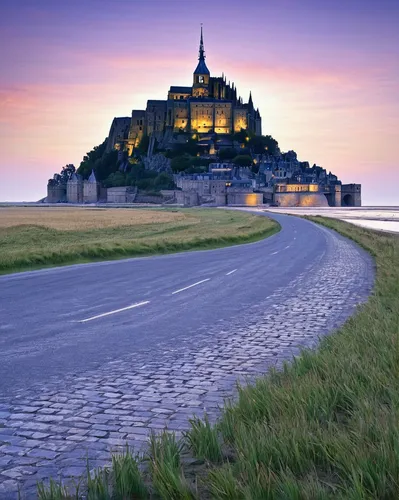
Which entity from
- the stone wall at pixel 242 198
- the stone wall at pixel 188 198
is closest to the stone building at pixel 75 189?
the stone wall at pixel 188 198

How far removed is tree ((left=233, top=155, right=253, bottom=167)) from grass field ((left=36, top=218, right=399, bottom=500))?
158 m

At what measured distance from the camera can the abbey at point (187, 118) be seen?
170m

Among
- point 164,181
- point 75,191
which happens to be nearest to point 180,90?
point 164,181

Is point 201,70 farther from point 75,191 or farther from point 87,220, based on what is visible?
point 87,220

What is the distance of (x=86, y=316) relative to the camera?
35.7 ft

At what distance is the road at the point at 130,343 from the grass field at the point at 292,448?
0.62 m

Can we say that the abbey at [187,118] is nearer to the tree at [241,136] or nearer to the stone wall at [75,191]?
the tree at [241,136]

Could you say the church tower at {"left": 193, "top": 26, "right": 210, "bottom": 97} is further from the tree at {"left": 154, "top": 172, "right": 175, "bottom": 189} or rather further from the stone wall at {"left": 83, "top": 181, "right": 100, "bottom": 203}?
the stone wall at {"left": 83, "top": 181, "right": 100, "bottom": 203}

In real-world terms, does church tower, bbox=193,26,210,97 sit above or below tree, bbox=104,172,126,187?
above

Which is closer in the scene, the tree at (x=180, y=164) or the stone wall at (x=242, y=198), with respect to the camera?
the stone wall at (x=242, y=198)

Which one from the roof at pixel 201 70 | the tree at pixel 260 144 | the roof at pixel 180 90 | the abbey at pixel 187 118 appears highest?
the roof at pixel 201 70

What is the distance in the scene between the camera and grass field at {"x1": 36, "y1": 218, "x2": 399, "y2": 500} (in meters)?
3.47

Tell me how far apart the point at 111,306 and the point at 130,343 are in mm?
3396

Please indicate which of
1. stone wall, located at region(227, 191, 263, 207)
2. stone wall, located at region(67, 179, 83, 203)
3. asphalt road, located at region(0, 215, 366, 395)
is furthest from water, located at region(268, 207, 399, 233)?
stone wall, located at region(67, 179, 83, 203)
